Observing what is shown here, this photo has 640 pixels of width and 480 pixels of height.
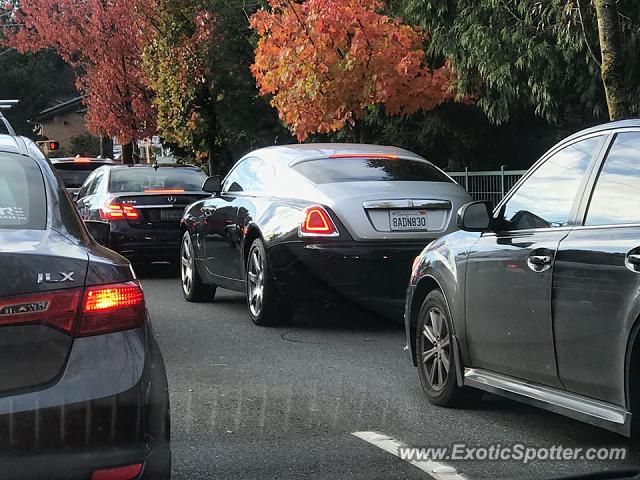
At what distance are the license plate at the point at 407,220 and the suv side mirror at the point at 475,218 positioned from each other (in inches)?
124

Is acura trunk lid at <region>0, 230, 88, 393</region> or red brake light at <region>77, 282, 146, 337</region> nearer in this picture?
acura trunk lid at <region>0, 230, 88, 393</region>

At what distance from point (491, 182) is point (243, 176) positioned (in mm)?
6829

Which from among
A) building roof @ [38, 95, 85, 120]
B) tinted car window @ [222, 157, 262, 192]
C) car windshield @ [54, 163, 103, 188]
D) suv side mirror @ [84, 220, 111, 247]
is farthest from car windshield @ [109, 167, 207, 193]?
building roof @ [38, 95, 85, 120]

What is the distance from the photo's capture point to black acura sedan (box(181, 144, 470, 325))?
29.5 feet

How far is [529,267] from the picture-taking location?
5305mm

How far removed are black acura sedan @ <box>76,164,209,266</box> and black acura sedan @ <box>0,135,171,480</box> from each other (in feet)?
Result: 34.7

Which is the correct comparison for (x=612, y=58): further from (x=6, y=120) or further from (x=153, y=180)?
(x=153, y=180)

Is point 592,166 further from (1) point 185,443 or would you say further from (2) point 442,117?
(2) point 442,117

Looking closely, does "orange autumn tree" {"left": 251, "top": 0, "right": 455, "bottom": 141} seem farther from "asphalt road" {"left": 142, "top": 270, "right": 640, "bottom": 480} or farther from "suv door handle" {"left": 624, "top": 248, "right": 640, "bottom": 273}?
"suv door handle" {"left": 624, "top": 248, "right": 640, "bottom": 273}

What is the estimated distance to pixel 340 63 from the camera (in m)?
17.6

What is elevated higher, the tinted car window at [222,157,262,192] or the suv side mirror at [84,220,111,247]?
the suv side mirror at [84,220,111,247]

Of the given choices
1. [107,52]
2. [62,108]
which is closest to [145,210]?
[107,52]

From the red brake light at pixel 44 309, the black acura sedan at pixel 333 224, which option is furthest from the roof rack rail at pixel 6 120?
the black acura sedan at pixel 333 224

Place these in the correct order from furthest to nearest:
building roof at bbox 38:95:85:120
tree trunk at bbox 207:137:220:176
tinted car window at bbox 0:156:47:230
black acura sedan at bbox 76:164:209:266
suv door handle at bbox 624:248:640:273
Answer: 1. building roof at bbox 38:95:85:120
2. tree trunk at bbox 207:137:220:176
3. black acura sedan at bbox 76:164:209:266
4. suv door handle at bbox 624:248:640:273
5. tinted car window at bbox 0:156:47:230
